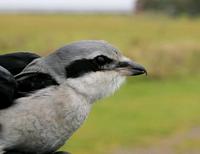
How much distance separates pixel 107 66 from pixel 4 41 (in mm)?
13980

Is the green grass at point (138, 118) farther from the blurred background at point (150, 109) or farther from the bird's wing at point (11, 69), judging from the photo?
the bird's wing at point (11, 69)

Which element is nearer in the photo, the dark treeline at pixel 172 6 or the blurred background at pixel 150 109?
the blurred background at pixel 150 109

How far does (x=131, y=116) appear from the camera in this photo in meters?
7.96

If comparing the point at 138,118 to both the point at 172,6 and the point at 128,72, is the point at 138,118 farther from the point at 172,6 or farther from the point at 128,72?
the point at 172,6

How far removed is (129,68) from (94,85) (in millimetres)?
141

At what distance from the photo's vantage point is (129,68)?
1.39 meters

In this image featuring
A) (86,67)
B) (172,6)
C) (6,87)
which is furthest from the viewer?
(172,6)

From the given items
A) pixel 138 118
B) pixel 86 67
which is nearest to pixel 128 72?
pixel 86 67

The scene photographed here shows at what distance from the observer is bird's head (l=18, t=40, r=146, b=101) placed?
4.09ft

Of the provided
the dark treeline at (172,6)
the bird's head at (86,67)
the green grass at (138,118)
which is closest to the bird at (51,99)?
the bird's head at (86,67)

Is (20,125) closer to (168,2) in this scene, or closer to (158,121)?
(158,121)

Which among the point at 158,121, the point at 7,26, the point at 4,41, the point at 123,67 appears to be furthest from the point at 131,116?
the point at 7,26

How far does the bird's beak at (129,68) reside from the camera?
1354mm

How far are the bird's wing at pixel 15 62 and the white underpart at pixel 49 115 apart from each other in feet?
0.41
